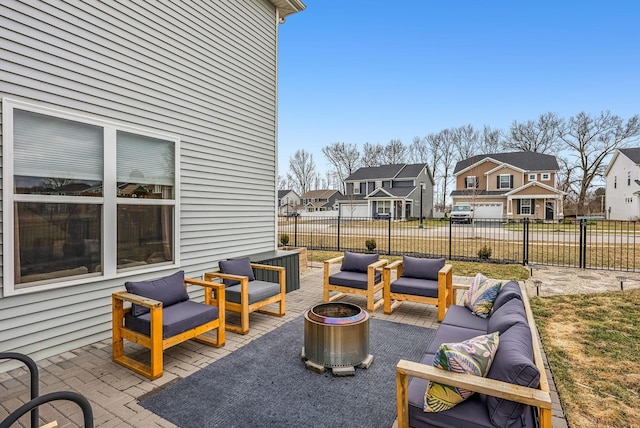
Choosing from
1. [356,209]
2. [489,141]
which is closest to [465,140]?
[489,141]

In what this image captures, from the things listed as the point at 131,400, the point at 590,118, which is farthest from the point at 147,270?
the point at 590,118

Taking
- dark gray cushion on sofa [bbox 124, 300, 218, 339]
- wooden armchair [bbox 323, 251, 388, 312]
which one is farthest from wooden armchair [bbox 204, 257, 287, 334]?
wooden armchair [bbox 323, 251, 388, 312]

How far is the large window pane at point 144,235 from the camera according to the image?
4129mm

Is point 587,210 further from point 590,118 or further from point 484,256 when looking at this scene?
point 484,256

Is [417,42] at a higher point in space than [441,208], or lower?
higher

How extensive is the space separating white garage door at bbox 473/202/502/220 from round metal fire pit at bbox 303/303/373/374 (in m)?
27.2

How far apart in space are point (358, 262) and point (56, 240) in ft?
13.7

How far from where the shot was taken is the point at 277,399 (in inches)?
104

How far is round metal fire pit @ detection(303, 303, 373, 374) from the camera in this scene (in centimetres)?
309

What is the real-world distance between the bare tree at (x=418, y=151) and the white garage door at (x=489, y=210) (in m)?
13.6

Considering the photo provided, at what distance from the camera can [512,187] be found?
92.0ft

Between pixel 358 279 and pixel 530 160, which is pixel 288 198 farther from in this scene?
pixel 358 279

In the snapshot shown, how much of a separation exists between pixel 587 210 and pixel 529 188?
9.67 metres

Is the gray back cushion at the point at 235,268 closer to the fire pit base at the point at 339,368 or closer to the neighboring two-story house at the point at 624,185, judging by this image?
the fire pit base at the point at 339,368
